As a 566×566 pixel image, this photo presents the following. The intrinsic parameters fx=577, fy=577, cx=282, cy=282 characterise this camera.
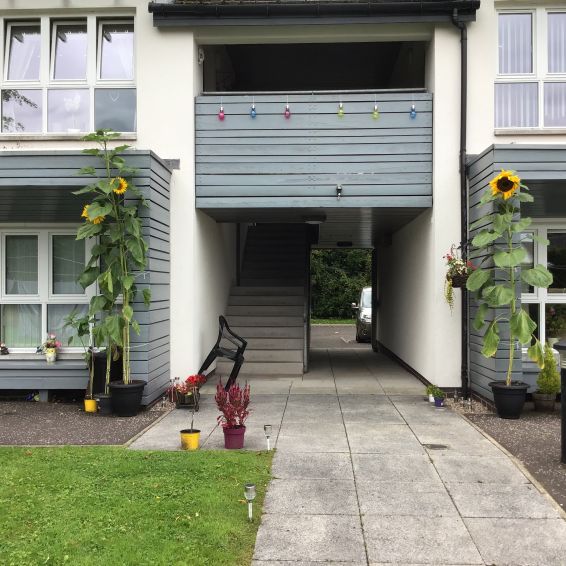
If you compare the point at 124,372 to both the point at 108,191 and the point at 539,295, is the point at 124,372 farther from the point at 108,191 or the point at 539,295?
the point at 539,295

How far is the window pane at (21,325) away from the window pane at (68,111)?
2697 millimetres

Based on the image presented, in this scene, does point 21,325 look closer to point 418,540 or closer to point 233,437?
point 233,437

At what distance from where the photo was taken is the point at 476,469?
16.2 feet

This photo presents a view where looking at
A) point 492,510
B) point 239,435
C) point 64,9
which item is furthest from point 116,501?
point 64,9

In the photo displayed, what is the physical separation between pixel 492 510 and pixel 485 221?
4182 millimetres

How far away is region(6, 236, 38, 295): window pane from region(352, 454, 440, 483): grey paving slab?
18.7ft

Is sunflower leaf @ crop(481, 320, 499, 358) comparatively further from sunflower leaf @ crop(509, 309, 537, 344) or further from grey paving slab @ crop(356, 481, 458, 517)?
grey paving slab @ crop(356, 481, 458, 517)

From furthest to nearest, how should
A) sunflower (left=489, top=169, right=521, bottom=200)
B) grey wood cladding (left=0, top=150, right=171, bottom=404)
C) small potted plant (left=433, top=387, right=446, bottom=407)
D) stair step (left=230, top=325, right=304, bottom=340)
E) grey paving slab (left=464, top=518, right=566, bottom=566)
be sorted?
stair step (left=230, top=325, right=304, bottom=340)
small potted plant (left=433, top=387, right=446, bottom=407)
grey wood cladding (left=0, top=150, right=171, bottom=404)
sunflower (left=489, top=169, right=521, bottom=200)
grey paving slab (left=464, top=518, right=566, bottom=566)

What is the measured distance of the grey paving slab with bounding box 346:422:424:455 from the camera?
5.53m

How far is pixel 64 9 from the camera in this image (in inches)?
330

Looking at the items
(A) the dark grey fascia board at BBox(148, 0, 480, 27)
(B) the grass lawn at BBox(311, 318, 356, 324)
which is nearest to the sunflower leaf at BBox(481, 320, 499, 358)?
(A) the dark grey fascia board at BBox(148, 0, 480, 27)

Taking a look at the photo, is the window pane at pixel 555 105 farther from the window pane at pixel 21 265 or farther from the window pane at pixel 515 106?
the window pane at pixel 21 265

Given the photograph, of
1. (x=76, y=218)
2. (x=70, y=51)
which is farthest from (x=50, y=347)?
(x=70, y=51)

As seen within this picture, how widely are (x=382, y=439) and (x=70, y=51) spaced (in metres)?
7.04
